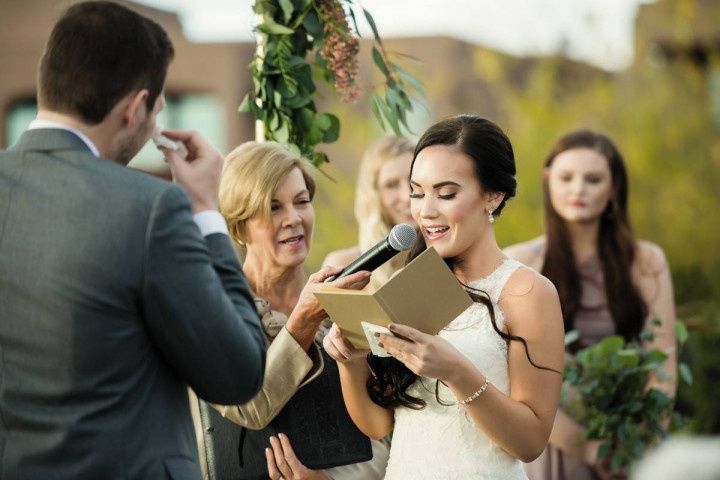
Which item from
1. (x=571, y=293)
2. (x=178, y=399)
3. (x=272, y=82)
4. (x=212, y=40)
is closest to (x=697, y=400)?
(x=571, y=293)

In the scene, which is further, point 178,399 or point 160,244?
point 178,399

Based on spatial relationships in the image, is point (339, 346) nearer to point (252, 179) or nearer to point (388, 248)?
point (388, 248)

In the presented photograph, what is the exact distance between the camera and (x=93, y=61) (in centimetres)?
268

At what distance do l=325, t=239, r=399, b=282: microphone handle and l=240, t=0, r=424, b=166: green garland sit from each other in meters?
1.04

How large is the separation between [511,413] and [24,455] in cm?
133

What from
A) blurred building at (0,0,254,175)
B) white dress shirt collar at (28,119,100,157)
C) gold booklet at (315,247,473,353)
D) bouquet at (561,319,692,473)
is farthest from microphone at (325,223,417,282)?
blurred building at (0,0,254,175)

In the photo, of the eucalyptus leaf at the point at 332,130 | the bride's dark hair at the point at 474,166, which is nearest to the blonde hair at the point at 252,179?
the eucalyptus leaf at the point at 332,130

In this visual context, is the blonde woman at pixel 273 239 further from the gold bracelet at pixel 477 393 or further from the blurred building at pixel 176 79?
the blurred building at pixel 176 79

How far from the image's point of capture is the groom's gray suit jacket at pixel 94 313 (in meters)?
2.60

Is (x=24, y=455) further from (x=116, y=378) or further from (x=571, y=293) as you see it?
(x=571, y=293)

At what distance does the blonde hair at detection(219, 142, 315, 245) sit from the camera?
415 cm

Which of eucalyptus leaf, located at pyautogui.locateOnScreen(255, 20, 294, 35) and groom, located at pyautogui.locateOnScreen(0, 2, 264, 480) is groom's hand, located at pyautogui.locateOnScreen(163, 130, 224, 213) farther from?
eucalyptus leaf, located at pyautogui.locateOnScreen(255, 20, 294, 35)

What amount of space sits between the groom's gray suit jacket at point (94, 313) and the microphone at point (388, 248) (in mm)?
579

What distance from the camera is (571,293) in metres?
5.76
